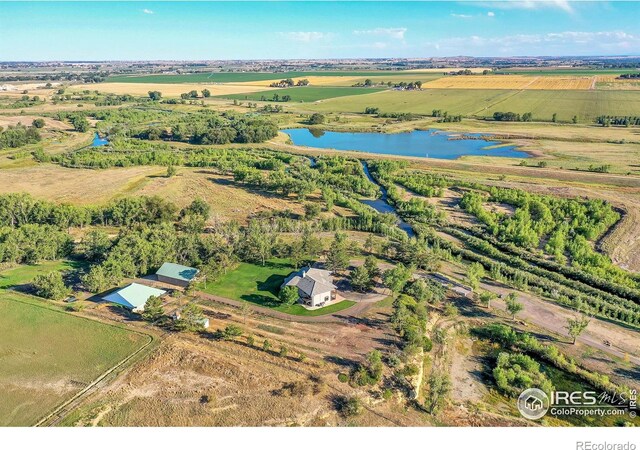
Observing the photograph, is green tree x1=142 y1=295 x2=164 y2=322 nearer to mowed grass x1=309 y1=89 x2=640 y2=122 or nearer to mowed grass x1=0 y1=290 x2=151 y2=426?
mowed grass x1=0 y1=290 x2=151 y2=426

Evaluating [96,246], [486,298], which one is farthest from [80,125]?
[486,298]

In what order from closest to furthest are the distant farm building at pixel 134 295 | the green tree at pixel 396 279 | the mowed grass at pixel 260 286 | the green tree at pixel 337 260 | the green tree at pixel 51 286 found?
the distant farm building at pixel 134 295, the mowed grass at pixel 260 286, the green tree at pixel 396 279, the green tree at pixel 51 286, the green tree at pixel 337 260

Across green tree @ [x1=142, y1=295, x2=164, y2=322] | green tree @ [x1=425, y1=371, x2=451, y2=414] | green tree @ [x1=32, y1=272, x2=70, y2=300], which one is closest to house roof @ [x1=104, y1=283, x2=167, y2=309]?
green tree @ [x1=142, y1=295, x2=164, y2=322]

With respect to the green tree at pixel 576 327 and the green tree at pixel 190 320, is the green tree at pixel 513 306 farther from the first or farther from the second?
the green tree at pixel 190 320

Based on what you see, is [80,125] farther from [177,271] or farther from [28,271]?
[177,271]

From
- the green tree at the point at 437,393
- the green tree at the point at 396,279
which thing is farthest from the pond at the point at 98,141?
the green tree at the point at 437,393

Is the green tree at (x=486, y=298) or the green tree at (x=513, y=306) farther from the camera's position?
the green tree at (x=486, y=298)

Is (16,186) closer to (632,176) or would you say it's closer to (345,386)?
(345,386)
